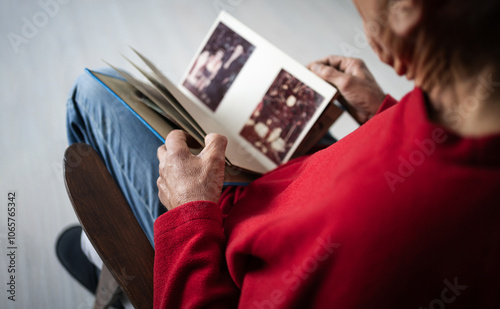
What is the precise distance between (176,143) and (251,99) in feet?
0.79

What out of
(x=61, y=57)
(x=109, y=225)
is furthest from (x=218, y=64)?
(x=61, y=57)

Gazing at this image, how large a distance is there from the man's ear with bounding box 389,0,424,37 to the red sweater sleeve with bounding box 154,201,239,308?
362 millimetres

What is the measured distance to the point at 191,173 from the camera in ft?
1.92

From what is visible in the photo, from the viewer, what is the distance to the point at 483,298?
A: 1.40ft

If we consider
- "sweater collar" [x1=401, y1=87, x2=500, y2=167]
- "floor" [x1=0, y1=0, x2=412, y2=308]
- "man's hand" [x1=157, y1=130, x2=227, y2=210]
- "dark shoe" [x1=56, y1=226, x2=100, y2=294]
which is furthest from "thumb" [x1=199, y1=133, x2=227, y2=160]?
"floor" [x1=0, y1=0, x2=412, y2=308]

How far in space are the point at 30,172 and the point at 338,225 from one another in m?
1.33

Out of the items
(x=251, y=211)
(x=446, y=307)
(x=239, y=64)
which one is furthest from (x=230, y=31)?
Answer: (x=446, y=307)

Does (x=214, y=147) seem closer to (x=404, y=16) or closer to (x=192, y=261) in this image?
(x=192, y=261)

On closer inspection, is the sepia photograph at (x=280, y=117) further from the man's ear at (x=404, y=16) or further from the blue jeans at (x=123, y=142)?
the man's ear at (x=404, y=16)

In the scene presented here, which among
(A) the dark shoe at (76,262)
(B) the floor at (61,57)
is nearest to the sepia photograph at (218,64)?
(A) the dark shoe at (76,262)

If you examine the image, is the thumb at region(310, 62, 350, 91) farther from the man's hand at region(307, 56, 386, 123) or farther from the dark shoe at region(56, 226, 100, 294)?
the dark shoe at region(56, 226, 100, 294)

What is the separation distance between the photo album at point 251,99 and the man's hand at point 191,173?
82 millimetres

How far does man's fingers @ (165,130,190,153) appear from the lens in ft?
1.96

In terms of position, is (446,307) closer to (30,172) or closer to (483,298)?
(483,298)
